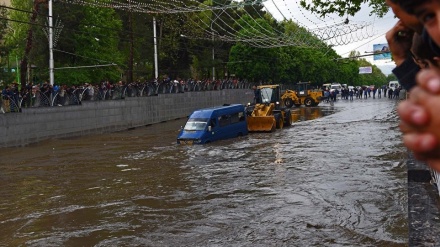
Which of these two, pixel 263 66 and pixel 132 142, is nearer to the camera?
pixel 132 142

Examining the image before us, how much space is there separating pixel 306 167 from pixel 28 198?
897 centimetres

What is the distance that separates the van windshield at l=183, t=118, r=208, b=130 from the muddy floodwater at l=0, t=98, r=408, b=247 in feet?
5.00

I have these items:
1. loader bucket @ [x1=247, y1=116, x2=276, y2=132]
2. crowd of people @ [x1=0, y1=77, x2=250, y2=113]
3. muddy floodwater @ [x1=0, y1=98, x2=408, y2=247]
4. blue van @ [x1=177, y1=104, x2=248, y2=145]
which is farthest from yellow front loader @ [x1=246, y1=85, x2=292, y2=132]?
crowd of people @ [x1=0, y1=77, x2=250, y2=113]

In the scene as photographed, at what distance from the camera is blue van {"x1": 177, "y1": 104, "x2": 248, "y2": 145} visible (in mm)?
26344

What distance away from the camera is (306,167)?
18750 millimetres

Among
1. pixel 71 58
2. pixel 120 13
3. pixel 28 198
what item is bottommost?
pixel 28 198

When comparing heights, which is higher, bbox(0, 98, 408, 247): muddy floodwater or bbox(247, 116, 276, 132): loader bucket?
bbox(247, 116, 276, 132): loader bucket

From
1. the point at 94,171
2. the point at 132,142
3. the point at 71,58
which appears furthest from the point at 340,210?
the point at 71,58

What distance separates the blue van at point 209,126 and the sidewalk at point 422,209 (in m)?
19.1

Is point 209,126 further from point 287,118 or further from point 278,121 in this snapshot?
point 287,118

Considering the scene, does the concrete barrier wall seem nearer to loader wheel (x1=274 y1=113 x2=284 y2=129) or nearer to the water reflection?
the water reflection

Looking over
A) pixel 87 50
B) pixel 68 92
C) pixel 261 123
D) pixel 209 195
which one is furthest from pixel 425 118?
pixel 87 50

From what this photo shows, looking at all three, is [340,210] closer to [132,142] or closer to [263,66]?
[132,142]

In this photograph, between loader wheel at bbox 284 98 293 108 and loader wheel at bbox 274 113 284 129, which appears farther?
loader wheel at bbox 284 98 293 108
